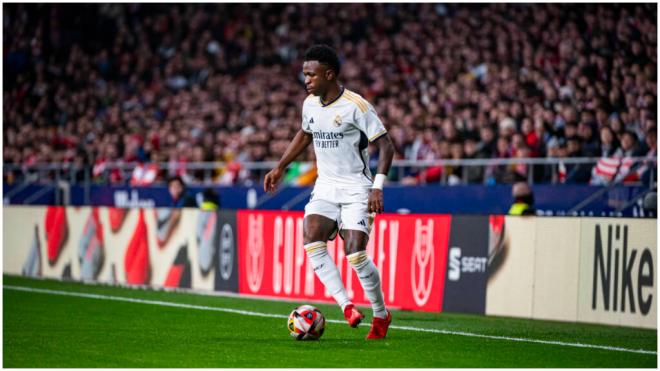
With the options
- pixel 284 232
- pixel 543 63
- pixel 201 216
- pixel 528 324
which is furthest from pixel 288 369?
pixel 543 63

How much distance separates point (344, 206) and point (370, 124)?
2.30 feet

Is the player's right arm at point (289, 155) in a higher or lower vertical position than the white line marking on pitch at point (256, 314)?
higher

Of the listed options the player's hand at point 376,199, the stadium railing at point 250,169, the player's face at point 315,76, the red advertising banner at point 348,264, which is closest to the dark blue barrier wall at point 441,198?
the stadium railing at point 250,169

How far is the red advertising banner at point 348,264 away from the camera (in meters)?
13.8

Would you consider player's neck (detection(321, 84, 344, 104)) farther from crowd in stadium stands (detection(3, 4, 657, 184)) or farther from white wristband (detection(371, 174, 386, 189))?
crowd in stadium stands (detection(3, 4, 657, 184))

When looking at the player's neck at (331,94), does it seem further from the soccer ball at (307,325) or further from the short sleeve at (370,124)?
the soccer ball at (307,325)

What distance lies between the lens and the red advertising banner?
13836mm

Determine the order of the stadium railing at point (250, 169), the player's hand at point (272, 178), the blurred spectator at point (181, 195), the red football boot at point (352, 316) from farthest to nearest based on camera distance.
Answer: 1. the blurred spectator at point (181, 195)
2. the stadium railing at point (250, 169)
3. the player's hand at point (272, 178)
4. the red football boot at point (352, 316)

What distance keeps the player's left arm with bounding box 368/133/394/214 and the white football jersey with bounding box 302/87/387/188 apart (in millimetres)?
120

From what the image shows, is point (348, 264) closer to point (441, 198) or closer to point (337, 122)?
point (337, 122)

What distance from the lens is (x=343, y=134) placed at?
9.80m

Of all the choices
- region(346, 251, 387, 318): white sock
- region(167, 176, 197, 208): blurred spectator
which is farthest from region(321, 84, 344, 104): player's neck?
region(167, 176, 197, 208): blurred spectator

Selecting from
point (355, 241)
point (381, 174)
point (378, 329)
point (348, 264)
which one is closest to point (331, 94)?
point (381, 174)

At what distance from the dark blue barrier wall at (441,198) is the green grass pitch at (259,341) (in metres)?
4.58
